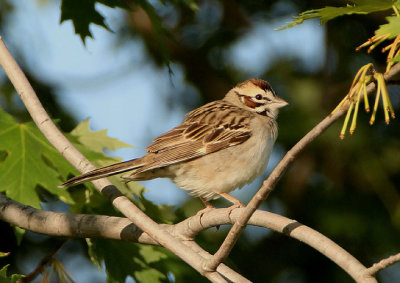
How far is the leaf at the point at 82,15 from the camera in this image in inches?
187

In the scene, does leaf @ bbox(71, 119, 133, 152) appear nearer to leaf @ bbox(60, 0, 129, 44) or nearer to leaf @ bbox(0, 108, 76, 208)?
leaf @ bbox(0, 108, 76, 208)

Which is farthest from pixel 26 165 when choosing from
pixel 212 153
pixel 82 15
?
pixel 212 153

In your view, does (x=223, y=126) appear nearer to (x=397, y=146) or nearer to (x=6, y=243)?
(x=6, y=243)

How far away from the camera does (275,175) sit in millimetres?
2676

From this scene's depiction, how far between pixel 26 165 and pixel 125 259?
0.90m

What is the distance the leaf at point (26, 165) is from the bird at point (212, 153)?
0.49 m

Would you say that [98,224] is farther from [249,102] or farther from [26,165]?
[249,102]

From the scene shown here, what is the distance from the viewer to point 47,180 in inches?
175

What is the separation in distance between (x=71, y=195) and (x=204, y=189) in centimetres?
97

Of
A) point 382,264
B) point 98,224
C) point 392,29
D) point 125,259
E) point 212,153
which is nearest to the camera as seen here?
point 382,264

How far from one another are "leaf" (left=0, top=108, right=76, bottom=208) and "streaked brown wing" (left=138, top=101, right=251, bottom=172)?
75 centimetres

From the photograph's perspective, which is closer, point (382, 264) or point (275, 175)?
point (382, 264)

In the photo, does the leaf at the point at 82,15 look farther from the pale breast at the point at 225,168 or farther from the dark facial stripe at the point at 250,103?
the dark facial stripe at the point at 250,103

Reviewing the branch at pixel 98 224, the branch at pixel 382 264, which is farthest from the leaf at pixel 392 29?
the branch at pixel 98 224
